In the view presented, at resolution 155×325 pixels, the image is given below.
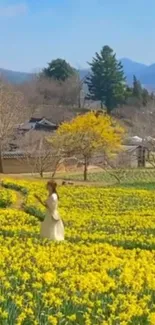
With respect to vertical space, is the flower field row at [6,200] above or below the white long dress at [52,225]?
below

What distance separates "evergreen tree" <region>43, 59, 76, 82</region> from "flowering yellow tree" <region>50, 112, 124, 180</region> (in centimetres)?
4207

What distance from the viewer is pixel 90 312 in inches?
221

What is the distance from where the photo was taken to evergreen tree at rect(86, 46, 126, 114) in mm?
86562

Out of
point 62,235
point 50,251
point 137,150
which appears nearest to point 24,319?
point 50,251

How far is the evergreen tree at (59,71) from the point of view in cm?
9293

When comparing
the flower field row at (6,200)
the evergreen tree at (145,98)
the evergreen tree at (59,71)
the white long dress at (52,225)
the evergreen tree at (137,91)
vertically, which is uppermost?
the evergreen tree at (59,71)

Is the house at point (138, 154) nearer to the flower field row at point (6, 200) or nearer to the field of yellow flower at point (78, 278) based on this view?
the flower field row at point (6, 200)

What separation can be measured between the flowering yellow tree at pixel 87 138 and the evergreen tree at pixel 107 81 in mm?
35243

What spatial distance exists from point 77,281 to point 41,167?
38416 millimetres

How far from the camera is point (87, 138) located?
48094 millimetres

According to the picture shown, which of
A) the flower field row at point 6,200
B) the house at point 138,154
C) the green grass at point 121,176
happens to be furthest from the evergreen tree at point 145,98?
the flower field row at point 6,200

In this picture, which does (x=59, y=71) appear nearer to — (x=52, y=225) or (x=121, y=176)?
(x=121, y=176)

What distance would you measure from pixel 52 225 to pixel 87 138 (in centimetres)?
3615

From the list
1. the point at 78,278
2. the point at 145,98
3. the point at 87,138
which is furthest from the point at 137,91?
the point at 78,278
